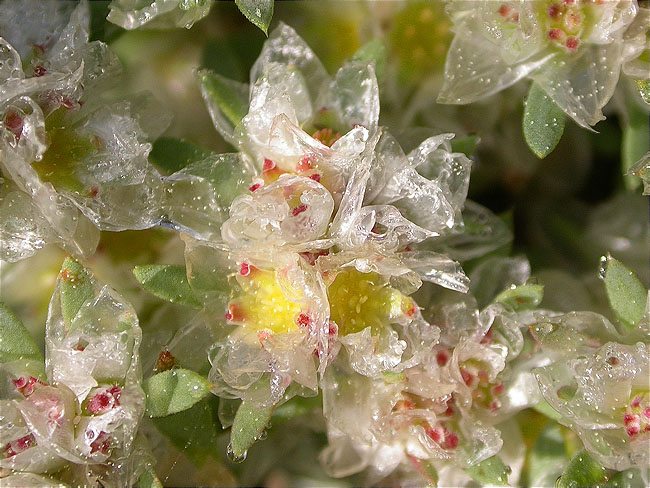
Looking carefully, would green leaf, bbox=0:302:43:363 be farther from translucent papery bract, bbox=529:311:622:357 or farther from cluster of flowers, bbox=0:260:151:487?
→ translucent papery bract, bbox=529:311:622:357

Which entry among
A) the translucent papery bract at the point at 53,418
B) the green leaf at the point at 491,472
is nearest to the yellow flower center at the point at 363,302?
the green leaf at the point at 491,472

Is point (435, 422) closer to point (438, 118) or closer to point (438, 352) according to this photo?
point (438, 352)

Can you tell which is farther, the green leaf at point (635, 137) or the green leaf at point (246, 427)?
the green leaf at point (635, 137)

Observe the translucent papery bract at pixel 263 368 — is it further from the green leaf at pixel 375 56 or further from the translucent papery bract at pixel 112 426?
the green leaf at pixel 375 56

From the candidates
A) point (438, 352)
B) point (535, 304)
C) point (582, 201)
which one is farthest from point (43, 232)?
point (582, 201)

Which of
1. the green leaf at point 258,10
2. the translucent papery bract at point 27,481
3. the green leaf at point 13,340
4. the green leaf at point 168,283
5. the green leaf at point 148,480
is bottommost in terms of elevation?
the green leaf at point 148,480

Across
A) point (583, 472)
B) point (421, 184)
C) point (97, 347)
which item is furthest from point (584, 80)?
point (97, 347)
